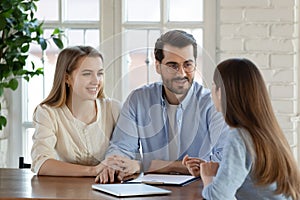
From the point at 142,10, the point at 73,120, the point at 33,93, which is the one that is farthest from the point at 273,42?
the point at 33,93

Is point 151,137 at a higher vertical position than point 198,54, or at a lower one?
lower

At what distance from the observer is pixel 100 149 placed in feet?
9.44

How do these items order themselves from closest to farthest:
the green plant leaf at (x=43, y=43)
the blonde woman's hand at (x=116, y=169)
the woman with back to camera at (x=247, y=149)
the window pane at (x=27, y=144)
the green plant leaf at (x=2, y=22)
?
the woman with back to camera at (x=247, y=149)
the blonde woman's hand at (x=116, y=169)
the green plant leaf at (x=2, y=22)
the green plant leaf at (x=43, y=43)
the window pane at (x=27, y=144)

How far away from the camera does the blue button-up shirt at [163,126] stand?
2654 millimetres

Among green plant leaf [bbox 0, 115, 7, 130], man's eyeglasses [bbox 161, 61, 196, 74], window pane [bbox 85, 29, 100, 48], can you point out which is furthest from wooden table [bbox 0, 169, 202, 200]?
window pane [bbox 85, 29, 100, 48]

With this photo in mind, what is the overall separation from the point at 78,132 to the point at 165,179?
479 mm

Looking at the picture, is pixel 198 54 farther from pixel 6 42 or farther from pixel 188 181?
pixel 6 42

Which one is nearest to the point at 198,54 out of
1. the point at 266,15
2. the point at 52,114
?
the point at 52,114

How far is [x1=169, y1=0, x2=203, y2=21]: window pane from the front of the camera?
3.86m

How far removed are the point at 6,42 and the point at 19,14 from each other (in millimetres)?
178

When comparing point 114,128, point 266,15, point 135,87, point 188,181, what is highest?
point 266,15

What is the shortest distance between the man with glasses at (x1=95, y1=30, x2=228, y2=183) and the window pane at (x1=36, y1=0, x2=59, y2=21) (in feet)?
4.79

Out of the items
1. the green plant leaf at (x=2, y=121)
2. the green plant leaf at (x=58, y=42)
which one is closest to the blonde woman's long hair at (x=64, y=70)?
the green plant leaf at (x=58, y=42)

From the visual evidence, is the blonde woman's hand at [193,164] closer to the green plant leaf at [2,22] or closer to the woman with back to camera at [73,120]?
the woman with back to camera at [73,120]
